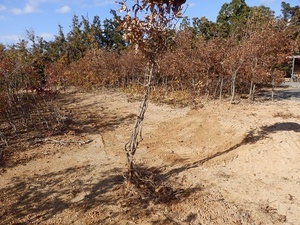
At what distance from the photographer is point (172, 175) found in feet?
20.5

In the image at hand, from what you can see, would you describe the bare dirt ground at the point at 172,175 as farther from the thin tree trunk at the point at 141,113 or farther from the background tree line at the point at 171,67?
the background tree line at the point at 171,67

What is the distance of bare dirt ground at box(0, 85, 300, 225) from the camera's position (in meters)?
4.83

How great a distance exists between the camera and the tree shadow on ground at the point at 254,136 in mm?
6588

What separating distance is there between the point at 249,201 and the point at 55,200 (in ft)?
12.6

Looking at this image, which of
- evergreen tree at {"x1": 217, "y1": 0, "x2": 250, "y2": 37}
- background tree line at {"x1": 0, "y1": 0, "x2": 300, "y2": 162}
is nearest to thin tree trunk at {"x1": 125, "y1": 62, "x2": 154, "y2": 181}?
background tree line at {"x1": 0, "y1": 0, "x2": 300, "y2": 162}

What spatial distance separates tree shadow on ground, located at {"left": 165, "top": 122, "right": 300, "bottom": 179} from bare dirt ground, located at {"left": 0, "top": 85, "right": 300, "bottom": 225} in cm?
3

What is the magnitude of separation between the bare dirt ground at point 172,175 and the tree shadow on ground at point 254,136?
26mm

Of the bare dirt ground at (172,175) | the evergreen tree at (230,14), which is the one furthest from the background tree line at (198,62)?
the bare dirt ground at (172,175)

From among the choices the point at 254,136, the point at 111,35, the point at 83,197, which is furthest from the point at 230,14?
the point at 83,197

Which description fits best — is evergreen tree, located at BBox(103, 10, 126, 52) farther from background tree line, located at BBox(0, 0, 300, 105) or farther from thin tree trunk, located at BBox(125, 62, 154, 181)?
thin tree trunk, located at BBox(125, 62, 154, 181)

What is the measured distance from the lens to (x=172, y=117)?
11492mm

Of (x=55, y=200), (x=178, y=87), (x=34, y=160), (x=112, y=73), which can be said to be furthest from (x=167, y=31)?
(x=112, y=73)

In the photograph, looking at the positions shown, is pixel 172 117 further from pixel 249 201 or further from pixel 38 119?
pixel 249 201

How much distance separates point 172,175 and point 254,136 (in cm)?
309
